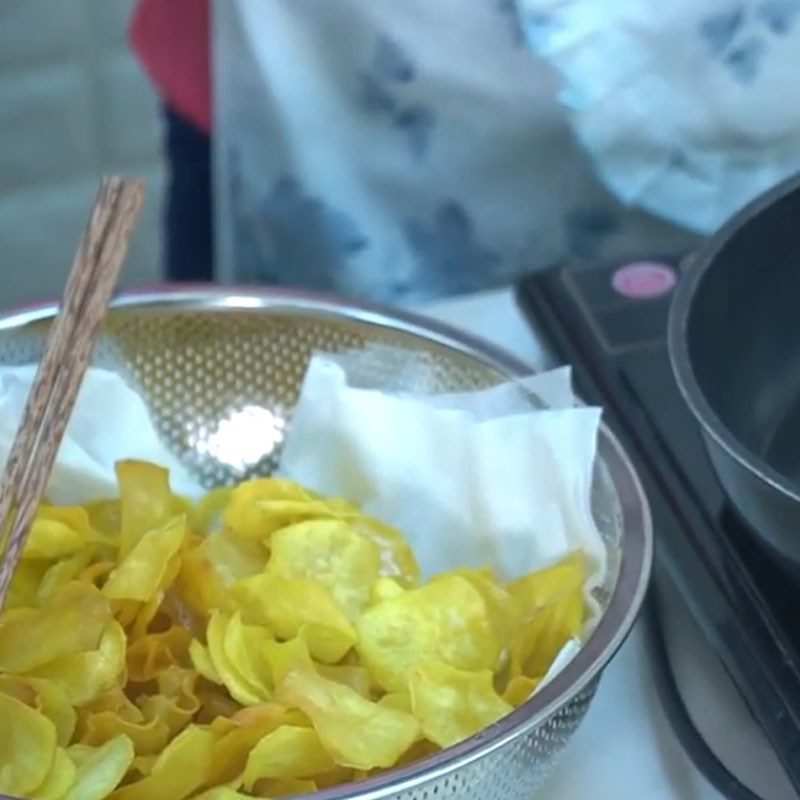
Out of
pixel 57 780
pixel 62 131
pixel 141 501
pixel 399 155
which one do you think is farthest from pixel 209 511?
pixel 62 131

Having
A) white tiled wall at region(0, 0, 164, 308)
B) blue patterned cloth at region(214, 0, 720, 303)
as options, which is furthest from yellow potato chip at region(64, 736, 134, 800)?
white tiled wall at region(0, 0, 164, 308)

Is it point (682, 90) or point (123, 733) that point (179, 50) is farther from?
point (123, 733)

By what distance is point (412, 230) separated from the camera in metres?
0.73

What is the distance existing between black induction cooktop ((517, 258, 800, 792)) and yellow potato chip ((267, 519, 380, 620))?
0.10 m

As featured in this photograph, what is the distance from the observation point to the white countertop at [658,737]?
45 centimetres

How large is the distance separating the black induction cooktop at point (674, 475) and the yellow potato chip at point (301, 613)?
11cm

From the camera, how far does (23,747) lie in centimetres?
39

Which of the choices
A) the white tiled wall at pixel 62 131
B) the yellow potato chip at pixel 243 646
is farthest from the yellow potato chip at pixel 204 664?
the white tiled wall at pixel 62 131

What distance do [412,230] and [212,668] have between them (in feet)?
1.13

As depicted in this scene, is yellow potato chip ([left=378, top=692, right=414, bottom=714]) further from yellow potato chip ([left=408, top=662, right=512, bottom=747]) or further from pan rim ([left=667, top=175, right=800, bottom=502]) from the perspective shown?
pan rim ([left=667, top=175, right=800, bottom=502])

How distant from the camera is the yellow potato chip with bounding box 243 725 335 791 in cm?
39

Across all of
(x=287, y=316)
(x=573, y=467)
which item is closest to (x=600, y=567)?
(x=573, y=467)

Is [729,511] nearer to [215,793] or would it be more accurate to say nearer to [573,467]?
[573,467]

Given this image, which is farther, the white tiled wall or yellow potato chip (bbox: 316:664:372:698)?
the white tiled wall
